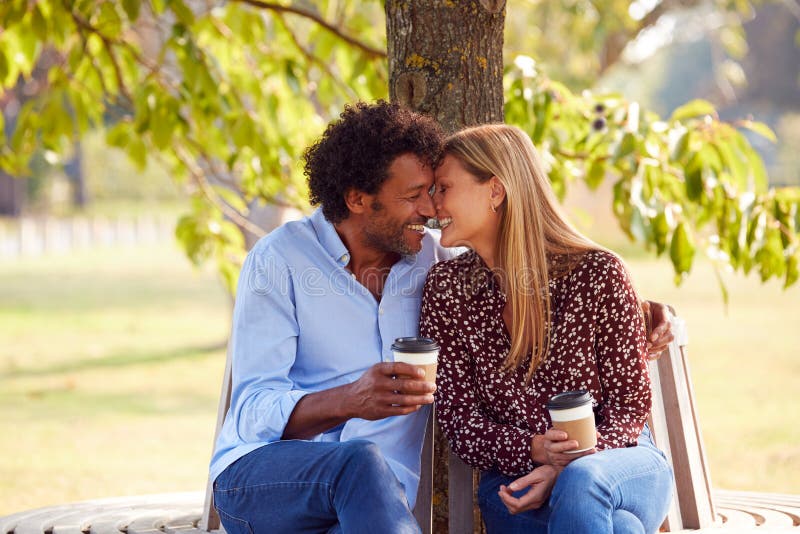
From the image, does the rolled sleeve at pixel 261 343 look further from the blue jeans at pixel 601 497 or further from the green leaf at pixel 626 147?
the green leaf at pixel 626 147

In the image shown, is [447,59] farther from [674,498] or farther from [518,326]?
[674,498]

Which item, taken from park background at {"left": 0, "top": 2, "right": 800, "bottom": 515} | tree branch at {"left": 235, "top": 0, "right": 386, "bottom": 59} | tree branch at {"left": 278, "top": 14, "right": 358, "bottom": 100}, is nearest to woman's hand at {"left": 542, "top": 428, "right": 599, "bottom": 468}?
park background at {"left": 0, "top": 2, "right": 800, "bottom": 515}

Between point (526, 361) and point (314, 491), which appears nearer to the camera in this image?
point (314, 491)

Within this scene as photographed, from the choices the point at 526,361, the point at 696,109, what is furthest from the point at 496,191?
the point at 696,109

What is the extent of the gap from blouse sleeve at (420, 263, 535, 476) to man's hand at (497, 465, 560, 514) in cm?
19

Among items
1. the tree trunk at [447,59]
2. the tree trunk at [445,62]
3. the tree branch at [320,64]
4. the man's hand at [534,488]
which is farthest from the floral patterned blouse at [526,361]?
the tree branch at [320,64]

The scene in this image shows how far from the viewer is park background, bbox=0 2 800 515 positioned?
7.37 metres

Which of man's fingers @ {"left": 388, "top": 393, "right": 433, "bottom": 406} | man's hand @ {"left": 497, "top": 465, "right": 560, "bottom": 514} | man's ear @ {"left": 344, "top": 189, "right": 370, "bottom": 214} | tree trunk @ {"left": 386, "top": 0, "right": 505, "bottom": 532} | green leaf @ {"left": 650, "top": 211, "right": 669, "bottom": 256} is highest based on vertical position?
tree trunk @ {"left": 386, "top": 0, "right": 505, "bottom": 532}

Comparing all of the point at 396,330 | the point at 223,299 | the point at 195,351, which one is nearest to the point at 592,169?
the point at 396,330

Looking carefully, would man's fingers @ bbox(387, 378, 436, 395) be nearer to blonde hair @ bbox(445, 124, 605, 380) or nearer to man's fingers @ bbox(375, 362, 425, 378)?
man's fingers @ bbox(375, 362, 425, 378)

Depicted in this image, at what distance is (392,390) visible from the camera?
2.68 m

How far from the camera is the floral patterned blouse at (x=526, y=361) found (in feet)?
9.98

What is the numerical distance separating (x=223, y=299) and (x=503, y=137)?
55.1 ft

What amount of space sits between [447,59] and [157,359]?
31.4ft
